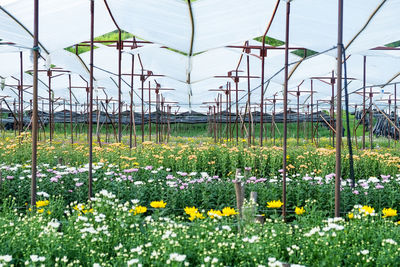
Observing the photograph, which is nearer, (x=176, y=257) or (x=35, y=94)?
Answer: (x=176, y=257)

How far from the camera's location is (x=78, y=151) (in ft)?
24.1

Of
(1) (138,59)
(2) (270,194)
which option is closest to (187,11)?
(2) (270,194)

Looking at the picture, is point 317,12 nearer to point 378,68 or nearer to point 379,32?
point 379,32

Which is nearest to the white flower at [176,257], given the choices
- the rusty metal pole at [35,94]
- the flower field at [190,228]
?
the flower field at [190,228]

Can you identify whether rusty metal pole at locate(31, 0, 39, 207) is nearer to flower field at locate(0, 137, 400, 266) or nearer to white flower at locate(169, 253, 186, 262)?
flower field at locate(0, 137, 400, 266)

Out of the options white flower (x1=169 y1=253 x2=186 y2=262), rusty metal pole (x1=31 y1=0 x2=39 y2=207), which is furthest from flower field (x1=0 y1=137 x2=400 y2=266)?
rusty metal pole (x1=31 y1=0 x2=39 y2=207)

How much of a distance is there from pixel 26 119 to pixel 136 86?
1331 centimetres

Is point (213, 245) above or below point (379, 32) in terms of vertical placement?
below

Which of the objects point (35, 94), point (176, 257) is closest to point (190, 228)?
point (176, 257)

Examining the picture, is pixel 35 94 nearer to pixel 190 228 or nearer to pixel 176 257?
pixel 190 228

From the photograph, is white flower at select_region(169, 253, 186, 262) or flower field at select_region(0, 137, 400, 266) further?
flower field at select_region(0, 137, 400, 266)

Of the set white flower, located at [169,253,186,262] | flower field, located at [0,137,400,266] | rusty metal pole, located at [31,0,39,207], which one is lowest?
flower field, located at [0,137,400,266]

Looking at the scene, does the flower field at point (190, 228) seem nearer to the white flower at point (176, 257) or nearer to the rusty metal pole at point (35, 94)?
the white flower at point (176, 257)

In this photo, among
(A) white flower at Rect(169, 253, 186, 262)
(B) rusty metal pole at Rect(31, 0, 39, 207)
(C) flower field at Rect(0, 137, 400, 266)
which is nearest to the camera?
(A) white flower at Rect(169, 253, 186, 262)
